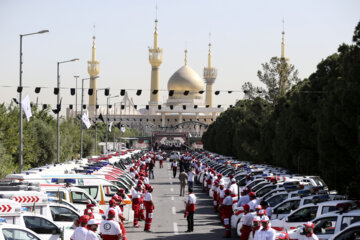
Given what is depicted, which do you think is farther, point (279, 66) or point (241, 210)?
point (279, 66)

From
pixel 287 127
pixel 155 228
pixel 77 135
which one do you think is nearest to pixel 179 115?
pixel 77 135

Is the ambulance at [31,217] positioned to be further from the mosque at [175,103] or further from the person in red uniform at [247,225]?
the mosque at [175,103]

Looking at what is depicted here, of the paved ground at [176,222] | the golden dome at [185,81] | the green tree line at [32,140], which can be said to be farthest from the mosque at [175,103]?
the paved ground at [176,222]

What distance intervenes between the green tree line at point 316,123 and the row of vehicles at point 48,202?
6530 millimetres

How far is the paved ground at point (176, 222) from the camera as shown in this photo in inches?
822

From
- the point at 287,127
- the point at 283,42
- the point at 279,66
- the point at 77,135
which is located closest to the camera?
the point at 287,127

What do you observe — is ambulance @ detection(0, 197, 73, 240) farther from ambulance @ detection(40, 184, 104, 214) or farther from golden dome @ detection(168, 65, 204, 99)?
golden dome @ detection(168, 65, 204, 99)

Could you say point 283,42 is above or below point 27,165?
above

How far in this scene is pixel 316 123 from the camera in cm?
2697

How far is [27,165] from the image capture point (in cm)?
4288

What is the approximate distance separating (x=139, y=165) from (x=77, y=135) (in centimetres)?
1869

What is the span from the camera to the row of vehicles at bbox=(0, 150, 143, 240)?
45.8ft

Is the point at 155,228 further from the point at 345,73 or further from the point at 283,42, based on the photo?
the point at 283,42

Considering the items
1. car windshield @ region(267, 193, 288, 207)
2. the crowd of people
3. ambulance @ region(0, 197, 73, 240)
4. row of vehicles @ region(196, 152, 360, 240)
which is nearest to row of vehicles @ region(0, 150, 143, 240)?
ambulance @ region(0, 197, 73, 240)
